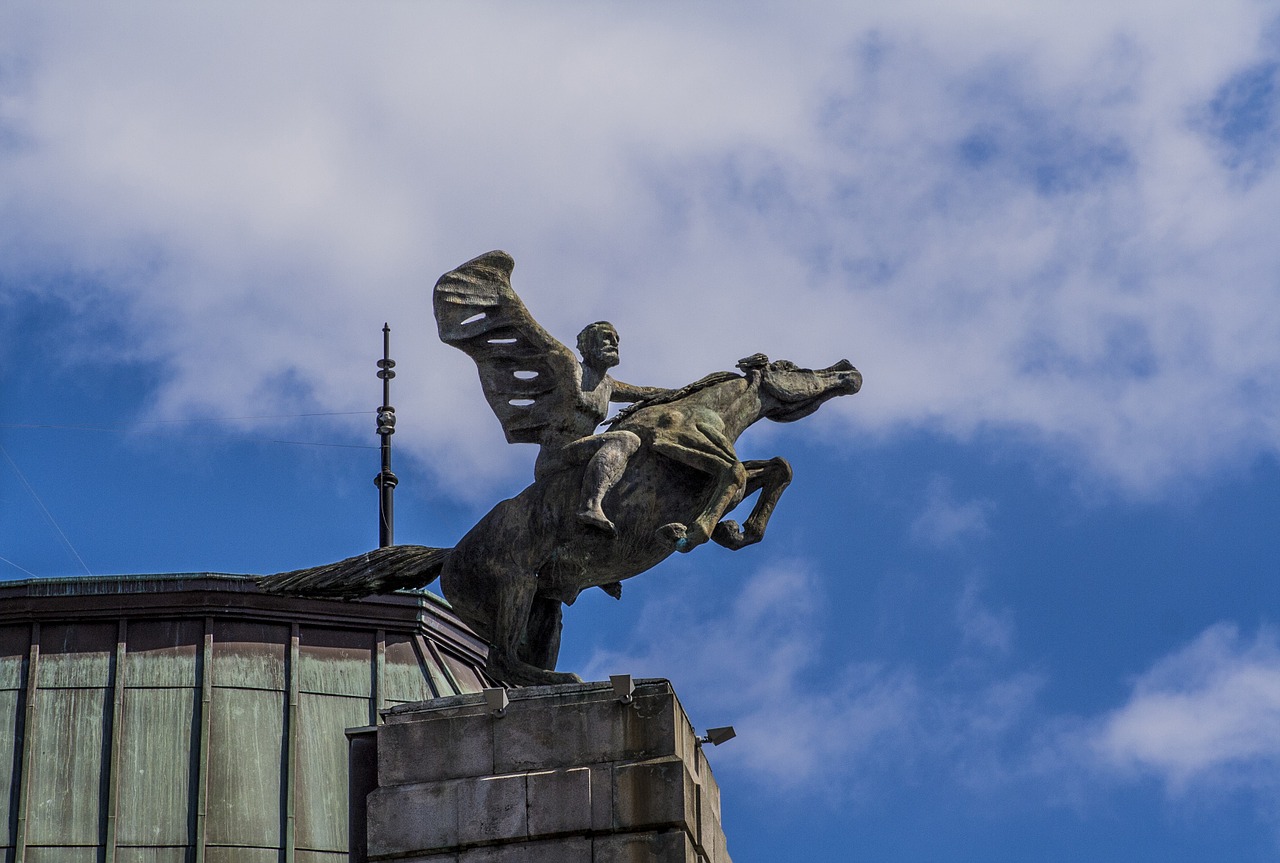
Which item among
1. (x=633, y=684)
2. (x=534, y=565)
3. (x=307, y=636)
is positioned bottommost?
(x=633, y=684)

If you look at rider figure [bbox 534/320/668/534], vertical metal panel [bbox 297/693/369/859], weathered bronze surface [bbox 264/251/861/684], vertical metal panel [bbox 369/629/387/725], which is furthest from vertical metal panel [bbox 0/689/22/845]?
rider figure [bbox 534/320/668/534]

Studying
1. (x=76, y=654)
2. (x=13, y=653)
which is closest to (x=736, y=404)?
(x=76, y=654)

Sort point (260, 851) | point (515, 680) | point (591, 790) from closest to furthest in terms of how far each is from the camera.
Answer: point (591, 790), point (515, 680), point (260, 851)

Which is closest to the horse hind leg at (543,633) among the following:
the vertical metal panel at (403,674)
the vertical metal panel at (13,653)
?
the vertical metal panel at (403,674)

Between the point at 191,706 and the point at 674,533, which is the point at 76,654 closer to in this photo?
the point at 191,706

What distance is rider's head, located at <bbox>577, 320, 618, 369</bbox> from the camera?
2238cm

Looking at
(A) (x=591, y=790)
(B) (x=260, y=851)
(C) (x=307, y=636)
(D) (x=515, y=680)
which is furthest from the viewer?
(C) (x=307, y=636)

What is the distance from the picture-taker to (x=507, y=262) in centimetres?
2261

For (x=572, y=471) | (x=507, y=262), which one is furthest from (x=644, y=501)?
(x=507, y=262)

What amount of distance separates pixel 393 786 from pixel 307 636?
13.2 metres

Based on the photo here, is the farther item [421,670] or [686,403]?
[421,670]

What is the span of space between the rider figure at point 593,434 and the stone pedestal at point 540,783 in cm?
180

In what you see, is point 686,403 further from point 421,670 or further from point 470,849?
point 421,670

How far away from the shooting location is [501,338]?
893 inches
